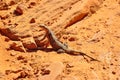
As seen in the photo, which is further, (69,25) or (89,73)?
(69,25)

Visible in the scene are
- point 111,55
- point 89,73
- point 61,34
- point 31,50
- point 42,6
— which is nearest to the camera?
point 89,73

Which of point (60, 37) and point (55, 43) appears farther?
point (60, 37)

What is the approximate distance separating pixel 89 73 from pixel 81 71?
173 millimetres

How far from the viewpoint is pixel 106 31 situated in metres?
9.05

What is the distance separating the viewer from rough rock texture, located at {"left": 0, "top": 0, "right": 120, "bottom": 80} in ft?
24.4

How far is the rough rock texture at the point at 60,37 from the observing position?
7438 millimetres

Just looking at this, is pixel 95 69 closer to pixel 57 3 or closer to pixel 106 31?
pixel 106 31

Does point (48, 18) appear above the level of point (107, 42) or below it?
above

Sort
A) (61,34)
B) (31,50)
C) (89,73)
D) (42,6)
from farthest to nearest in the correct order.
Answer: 1. (42,6)
2. (61,34)
3. (31,50)
4. (89,73)

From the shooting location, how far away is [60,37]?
30.5ft

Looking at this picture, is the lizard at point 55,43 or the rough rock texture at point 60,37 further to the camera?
the lizard at point 55,43

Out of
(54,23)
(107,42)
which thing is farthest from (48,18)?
(107,42)

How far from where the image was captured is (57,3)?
32.6 feet

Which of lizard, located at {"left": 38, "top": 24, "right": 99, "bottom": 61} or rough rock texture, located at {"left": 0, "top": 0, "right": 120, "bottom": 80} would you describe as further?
lizard, located at {"left": 38, "top": 24, "right": 99, "bottom": 61}
